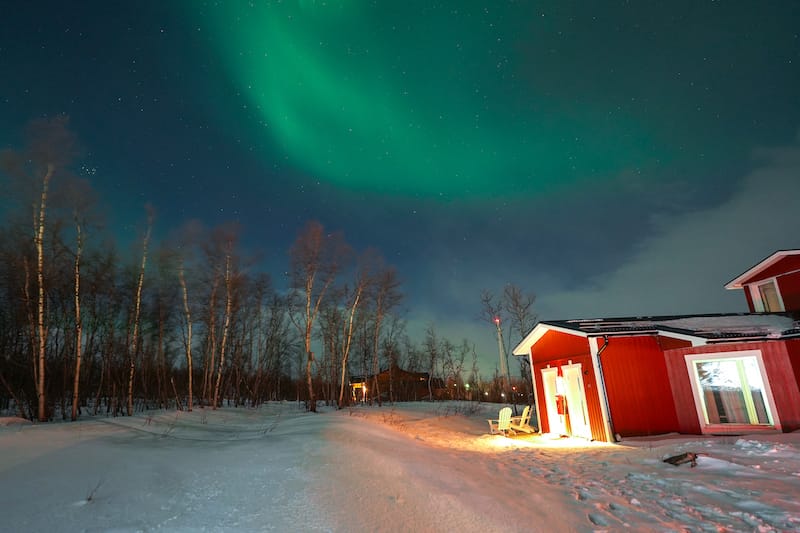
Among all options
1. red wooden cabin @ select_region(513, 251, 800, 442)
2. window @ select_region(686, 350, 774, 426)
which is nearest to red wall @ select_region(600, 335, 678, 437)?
red wooden cabin @ select_region(513, 251, 800, 442)

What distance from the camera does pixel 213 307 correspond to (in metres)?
20.3

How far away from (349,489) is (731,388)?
42.4 ft

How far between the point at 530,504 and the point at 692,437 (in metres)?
9.32

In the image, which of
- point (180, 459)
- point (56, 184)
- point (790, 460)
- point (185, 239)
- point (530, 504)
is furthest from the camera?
point (185, 239)

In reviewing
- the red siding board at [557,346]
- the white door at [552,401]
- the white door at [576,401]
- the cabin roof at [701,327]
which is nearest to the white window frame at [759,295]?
the cabin roof at [701,327]

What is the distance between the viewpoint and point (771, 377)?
1118cm

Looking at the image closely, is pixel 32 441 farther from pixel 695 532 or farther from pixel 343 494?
pixel 695 532

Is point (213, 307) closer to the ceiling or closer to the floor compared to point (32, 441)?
closer to the ceiling

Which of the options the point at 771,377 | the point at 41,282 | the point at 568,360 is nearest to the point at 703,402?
the point at 771,377

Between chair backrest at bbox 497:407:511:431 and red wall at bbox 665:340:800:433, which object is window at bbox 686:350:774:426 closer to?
red wall at bbox 665:340:800:433

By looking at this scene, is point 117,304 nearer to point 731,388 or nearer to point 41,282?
point 41,282

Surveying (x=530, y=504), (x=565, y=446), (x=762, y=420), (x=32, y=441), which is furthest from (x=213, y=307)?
(x=762, y=420)

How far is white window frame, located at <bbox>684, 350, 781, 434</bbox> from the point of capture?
36.1 feet

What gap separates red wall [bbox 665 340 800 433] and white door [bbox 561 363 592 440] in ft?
8.77
